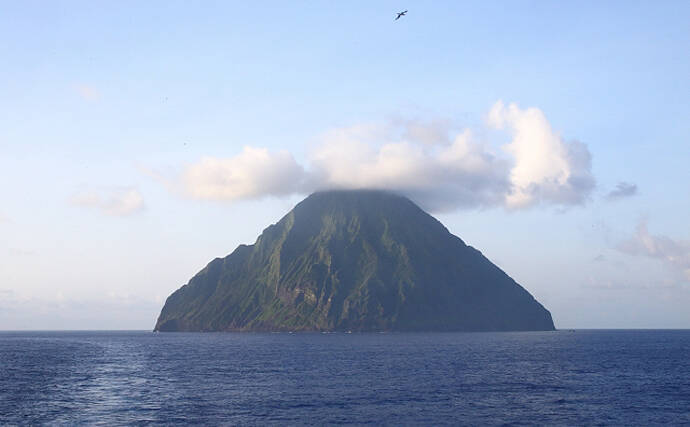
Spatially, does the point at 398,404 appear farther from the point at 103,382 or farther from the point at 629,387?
the point at 103,382

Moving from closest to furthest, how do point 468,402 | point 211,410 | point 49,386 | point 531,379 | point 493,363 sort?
point 211,410 → point 468,402 → point 49,386 → point 531,379 → point 493,363

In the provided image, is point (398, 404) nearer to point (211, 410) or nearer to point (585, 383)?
point (211, 410)

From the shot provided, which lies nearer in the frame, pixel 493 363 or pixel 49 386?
pixel 49 386

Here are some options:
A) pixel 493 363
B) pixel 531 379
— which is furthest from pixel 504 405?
pixel 493 363

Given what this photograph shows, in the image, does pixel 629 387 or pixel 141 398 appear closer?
pixel 141 398

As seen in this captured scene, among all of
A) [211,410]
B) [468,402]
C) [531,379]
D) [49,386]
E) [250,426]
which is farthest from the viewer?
[531,379]

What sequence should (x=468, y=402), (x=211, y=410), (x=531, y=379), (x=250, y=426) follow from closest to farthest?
(x=250, y=426)
(x=211, y=410)
(x=468, y=402)
(x=531, y=379)

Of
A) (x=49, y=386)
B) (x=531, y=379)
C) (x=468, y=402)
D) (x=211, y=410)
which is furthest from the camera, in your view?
(x=531, y=379)

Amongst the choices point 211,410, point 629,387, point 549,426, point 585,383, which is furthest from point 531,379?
point 211,410
